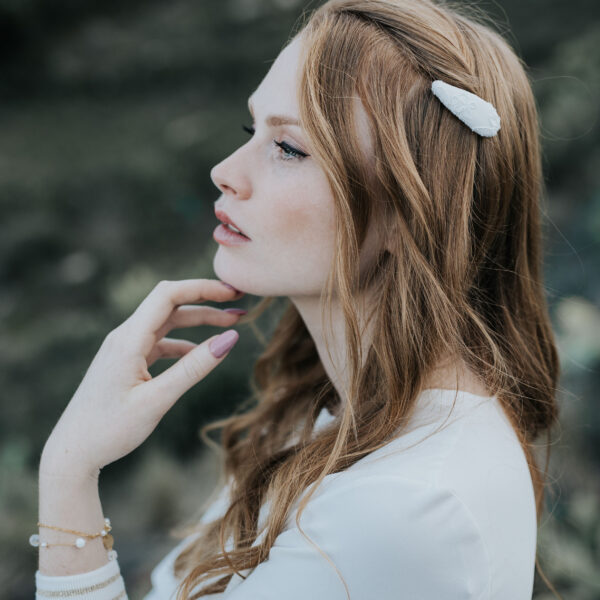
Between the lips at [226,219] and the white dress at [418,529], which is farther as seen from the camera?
the lips at [226,219]

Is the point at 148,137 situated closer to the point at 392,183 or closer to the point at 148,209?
the point at 148,209

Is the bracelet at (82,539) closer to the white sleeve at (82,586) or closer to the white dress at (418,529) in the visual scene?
the white sleeve at (82,586)

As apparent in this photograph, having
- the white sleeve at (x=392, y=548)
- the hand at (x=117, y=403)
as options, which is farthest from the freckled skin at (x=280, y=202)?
the white sleeve at (x=392, y=548)

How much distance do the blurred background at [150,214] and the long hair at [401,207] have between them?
1412 mm

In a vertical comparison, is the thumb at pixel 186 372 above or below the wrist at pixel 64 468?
above

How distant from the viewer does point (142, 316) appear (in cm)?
177

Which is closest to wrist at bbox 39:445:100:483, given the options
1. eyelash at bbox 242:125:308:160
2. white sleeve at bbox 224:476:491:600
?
white sleeve at bbox 224:476:491:600

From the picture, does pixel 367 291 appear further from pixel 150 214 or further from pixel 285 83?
pixel 150 214

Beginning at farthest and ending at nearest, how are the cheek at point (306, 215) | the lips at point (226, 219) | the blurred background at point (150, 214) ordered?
1. the blurred background at point (150, 214)
2. the lips at point (226, 219)
3. the cheek at point (306, 215)

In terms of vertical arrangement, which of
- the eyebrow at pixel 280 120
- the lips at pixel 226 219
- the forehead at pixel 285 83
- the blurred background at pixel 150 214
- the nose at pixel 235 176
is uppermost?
the forehead at pixel 285 83

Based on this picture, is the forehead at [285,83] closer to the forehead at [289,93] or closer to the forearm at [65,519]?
the forehead at [289,93]

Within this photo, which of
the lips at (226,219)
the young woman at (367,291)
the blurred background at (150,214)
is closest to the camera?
the young woman at (367,291)

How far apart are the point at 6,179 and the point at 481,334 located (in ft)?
14.9

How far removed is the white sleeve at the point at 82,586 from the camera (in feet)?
5.15
